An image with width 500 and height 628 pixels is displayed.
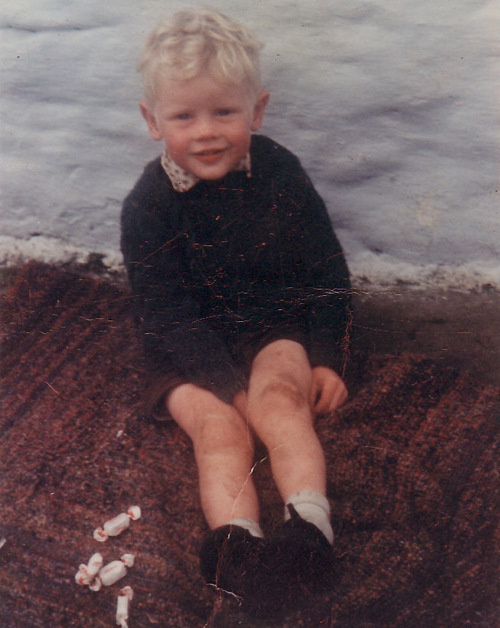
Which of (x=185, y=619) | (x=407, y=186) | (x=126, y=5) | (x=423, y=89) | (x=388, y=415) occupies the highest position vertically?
(x=126, y=5)

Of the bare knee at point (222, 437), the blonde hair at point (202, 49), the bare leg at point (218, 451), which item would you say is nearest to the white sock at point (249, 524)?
the bare leg at point (218, 451)

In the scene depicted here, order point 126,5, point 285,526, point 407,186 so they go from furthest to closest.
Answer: point 407,186 < point 126,5 < point 285,526

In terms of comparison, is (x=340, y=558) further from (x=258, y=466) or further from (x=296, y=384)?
(x=296, y=384)

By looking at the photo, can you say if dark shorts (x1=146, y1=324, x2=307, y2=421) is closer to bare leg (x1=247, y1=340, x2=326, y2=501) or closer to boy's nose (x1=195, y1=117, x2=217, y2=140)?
bare leg (x1=247, y1=340, x2=326, y2=501)

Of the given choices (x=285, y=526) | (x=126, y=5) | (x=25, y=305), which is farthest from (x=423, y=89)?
(x=25, y=305)

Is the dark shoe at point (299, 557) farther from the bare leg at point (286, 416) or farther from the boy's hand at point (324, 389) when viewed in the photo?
the boy's hand at point (324, 389)

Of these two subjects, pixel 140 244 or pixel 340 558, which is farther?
pixel 140 244

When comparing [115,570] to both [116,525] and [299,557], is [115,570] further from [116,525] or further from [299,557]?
[299,557]

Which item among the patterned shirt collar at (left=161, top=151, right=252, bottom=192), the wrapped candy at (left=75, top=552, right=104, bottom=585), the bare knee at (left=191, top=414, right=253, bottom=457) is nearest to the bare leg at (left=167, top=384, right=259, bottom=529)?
the bare knee at (left=191, top=414, right=253, bottom=457)
